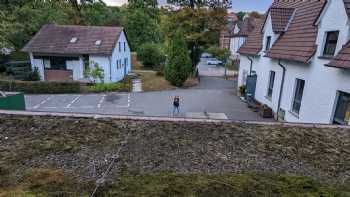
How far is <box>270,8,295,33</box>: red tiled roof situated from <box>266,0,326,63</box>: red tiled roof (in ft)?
0.89

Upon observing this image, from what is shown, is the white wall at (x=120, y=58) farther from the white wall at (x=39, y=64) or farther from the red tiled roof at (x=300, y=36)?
the red tiled roof at (x=300, y=36)

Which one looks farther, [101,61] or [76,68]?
[76,68]

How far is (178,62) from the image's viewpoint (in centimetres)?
2242

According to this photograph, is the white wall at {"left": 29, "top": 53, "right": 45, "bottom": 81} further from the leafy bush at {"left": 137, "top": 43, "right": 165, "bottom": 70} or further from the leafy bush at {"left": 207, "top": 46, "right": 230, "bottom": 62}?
the leafy bush at {"left": 207, "top": 46, "right": 230, "bottom": 62}

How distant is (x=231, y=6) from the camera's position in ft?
86.0

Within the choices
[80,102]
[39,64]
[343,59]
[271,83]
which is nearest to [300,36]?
[271,83]

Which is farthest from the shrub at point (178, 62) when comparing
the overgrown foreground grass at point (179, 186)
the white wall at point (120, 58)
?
the overgrown foreground grass at point (179, 186)

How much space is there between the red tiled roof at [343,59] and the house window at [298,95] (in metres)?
2.73

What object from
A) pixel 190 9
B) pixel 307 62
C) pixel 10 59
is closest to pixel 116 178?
pixel 307 62

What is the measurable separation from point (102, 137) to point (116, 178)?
2.60 feet

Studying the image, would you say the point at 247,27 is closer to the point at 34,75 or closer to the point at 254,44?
the point at 254,44

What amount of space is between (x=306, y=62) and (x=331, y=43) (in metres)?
1.07

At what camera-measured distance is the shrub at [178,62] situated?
73.8 feet

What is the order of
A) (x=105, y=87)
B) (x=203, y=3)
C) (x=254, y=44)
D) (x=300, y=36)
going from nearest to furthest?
(x=300, y=36), (x=254, y=44), (x=105, y=87), (x=203, y=3)
